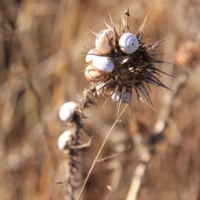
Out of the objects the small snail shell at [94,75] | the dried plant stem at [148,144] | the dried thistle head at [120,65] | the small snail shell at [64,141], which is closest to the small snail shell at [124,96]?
the dried thistle head at [120,65]

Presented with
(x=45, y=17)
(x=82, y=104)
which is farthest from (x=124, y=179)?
(x=45, y=17)

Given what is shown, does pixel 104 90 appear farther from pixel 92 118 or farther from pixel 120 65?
pixel 92 118

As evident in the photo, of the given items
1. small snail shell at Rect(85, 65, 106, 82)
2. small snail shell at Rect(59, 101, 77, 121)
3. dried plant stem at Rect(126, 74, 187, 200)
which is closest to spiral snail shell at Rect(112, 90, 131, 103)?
small snail shell at Rect(85, 65, 106, 82)

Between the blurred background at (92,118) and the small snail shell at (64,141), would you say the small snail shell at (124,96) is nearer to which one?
the small snail shell at (64,141)

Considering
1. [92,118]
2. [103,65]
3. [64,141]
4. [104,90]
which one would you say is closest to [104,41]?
[103,65]

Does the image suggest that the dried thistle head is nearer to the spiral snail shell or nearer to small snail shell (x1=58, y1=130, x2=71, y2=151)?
the spiral snail shell
